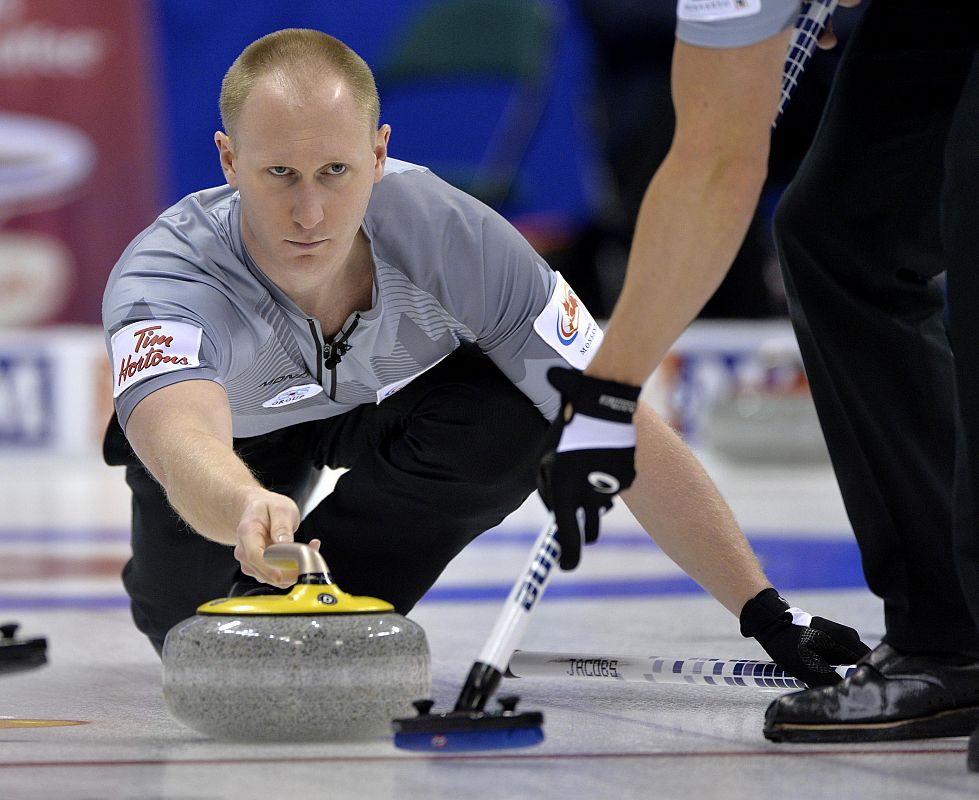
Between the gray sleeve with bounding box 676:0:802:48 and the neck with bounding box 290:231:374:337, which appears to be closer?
the gray sleeve with bounding box 676:0:802:48

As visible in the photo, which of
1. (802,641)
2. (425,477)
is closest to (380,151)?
(425,477)

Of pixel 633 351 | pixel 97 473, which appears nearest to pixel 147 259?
pixel 633 351

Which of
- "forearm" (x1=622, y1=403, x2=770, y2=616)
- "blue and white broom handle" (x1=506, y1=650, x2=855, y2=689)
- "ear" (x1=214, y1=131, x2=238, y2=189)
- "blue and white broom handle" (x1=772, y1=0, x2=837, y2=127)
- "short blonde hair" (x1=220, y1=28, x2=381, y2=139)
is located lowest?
"blue and white broom handle" (x1=506, y1=650, x2=855, y2=689)

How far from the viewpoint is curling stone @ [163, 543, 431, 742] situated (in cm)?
221

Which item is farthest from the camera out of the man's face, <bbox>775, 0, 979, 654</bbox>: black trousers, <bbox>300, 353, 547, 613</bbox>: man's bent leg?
<bbox>300, 353, 547, 613</bbox>: man's bent leg

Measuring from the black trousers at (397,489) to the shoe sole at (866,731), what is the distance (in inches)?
39.5

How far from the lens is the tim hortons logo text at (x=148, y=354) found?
2557mm

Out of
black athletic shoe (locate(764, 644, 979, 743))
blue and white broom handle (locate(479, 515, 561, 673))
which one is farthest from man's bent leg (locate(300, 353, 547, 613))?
black athletic shoe (locate(764, 644, 979, 743))

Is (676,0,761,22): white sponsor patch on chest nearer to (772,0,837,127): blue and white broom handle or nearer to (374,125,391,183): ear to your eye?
(772,0,837,127): blue and white broom handle

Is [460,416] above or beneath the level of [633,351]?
beneath

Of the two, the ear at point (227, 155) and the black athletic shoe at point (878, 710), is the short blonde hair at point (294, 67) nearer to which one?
the ear at point (227, 155)

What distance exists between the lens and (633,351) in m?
2.20

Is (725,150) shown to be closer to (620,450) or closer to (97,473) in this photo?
(620,450)

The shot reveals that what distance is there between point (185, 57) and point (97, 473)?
15.8ft
